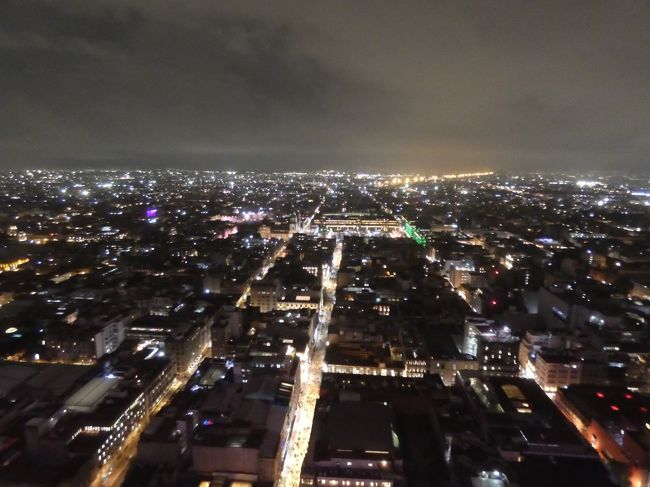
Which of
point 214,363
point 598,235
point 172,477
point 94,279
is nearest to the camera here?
point 172,477

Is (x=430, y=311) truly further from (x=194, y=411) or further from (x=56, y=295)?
(x=56, y=295)

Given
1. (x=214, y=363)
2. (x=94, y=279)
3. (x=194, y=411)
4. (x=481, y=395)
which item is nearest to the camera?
(x=194, y=411)

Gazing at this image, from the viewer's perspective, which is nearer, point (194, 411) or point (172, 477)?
point (172, 477)

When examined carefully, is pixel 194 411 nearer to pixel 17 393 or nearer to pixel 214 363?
pixel 214 363

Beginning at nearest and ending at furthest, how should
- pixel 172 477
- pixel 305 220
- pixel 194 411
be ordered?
pixel 172 477 → pixel 194 411 → pixel 305 220

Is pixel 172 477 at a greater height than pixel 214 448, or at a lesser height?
lesser

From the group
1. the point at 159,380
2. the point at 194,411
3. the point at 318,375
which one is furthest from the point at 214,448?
the point at 318,375

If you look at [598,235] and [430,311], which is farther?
[598,235]

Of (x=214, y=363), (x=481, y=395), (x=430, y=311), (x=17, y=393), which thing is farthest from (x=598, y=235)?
(x=17, y=393)

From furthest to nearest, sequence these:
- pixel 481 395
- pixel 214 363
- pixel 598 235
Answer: pixel 598 235 < pixel 214 363 < pixel 481 395
